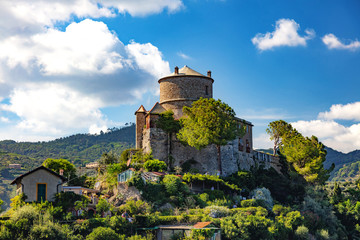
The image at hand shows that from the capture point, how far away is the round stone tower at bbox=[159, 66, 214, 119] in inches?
2196

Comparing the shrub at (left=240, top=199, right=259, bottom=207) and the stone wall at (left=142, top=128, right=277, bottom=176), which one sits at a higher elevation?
the stone wall at (left=142, top=128, right=277, bottom=176)

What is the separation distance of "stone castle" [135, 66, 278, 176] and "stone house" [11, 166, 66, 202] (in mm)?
16231

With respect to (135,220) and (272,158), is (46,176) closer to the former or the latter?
(135,220)

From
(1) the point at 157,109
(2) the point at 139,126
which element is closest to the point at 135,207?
(1) the point at 157,109

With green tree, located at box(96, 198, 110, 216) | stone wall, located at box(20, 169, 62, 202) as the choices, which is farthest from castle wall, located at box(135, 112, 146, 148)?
stone wall, located at box(20, 169, 62, 202)

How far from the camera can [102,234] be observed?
113ft

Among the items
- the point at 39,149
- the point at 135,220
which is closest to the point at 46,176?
the point at 135,220

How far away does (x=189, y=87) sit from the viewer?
2222 inches

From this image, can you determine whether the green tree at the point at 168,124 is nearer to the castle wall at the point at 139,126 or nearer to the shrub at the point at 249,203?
the castle wall at the point at 139,126

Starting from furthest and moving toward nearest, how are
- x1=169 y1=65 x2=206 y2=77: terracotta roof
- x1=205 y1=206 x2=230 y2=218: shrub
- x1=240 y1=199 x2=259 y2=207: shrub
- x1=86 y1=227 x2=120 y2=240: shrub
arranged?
x1=169 y1=65 x2=206 y2=77: terracotta roof, x1=240 y1=199 x2=259 y2=207: shrub, x1=205 y1=206 x2=230 y2=218: shrub, x1=86 y1=227 x2=120 y2=240: shrub

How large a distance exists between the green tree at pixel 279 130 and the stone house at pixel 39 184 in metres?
36.0

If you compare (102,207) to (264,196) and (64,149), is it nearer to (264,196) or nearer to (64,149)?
(264,196)

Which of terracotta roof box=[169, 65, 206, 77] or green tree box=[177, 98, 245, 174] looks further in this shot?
terracotta roof box=[169, 65, 206, 77]

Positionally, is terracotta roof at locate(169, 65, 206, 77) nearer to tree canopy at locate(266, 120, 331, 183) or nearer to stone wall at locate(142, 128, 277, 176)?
stone wall at locate(142, 128, 277, 176)
